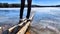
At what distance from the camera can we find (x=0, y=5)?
21.6 ft

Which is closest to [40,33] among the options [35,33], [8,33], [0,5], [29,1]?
[35,33]

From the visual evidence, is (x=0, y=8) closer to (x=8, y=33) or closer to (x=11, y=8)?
(x=11, y=8)

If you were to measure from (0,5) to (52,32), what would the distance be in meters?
4.05

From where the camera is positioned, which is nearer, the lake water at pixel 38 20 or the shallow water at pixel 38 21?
the shallow water at pixel 38 21

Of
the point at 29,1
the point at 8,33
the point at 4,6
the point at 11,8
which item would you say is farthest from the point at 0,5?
the point at 8,33

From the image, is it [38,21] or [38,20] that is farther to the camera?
[38,20]

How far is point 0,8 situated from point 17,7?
80 centimetres

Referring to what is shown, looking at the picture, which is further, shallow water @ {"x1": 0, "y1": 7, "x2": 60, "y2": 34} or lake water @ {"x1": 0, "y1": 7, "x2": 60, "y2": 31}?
lake water @ {"x1": 0, "y1": 7, "x2": 60, "y2": 31}

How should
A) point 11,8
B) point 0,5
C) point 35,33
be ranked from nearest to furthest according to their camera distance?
point 35,33
point 0,5
point 11,8

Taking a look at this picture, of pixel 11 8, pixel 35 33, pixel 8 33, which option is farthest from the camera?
pixel 11 8

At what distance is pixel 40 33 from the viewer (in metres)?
2.92

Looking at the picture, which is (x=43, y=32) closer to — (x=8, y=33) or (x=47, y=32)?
(x=47, y=32)

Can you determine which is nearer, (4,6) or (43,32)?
(43,32)

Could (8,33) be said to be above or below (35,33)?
above
